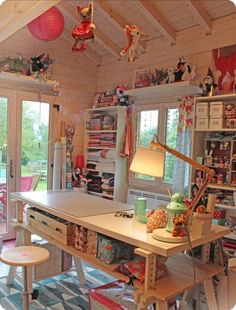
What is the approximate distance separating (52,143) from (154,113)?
5.08 ft

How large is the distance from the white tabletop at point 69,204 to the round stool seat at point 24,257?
0.28 metres

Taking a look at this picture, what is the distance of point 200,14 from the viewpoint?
10.7 ft

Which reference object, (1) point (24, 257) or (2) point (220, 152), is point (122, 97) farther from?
(1) point (24, 257)

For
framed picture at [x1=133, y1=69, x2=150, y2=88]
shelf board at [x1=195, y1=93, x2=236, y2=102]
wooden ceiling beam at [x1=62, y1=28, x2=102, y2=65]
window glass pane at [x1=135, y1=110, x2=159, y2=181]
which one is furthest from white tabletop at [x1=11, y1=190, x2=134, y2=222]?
wooden ceiling beam at [x1=62, y1=28, x2=102, y2=65]

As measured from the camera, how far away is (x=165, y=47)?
3939mm

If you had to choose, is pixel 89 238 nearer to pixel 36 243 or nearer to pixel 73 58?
pixel 36 243

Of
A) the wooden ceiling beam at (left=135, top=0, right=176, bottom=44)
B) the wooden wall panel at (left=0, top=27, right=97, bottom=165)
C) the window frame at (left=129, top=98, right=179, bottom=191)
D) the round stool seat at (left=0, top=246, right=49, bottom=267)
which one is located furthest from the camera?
the wooden wall panel at (left=0, top=27, right=97, bottom=165)

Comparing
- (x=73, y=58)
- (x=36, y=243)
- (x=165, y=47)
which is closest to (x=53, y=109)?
(x=73, y=58)

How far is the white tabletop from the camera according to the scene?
213cm

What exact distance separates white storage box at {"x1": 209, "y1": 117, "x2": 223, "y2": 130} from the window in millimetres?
810

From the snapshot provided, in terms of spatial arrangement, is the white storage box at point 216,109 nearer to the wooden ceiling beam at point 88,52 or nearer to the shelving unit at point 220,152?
the shelving unit at point 220,152

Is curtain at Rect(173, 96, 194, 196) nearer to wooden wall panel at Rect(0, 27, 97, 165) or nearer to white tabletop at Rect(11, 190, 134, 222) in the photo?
white tabletop at Rect(11, 190, 134, 222)

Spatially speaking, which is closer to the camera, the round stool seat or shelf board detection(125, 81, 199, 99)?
the round stool seat

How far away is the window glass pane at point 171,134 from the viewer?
392 centimetres
